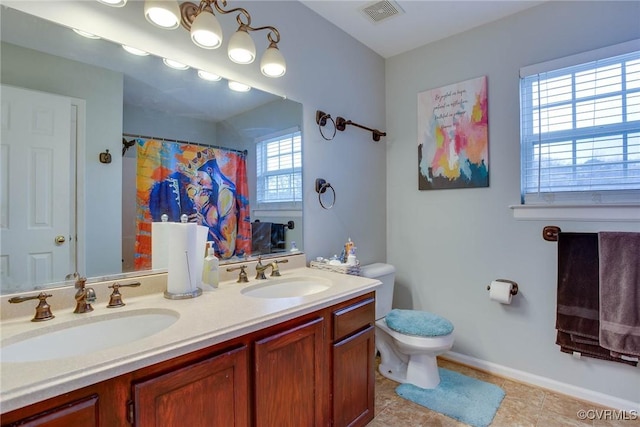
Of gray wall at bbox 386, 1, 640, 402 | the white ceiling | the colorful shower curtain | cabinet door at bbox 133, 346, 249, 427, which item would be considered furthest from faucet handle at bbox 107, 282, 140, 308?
gray wall at bbox 386, 1, 640, 402

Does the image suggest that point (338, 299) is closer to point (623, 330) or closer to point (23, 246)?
point (23, 246)

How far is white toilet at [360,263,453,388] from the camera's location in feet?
6.28

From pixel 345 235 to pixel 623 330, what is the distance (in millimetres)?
1690

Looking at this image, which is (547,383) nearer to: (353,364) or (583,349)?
(583,349)

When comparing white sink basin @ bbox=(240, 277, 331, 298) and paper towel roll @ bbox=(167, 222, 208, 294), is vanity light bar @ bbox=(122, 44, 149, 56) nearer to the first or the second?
paper towel roll @ bbox=(167, 222, 208, 294)

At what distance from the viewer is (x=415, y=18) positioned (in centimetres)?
217

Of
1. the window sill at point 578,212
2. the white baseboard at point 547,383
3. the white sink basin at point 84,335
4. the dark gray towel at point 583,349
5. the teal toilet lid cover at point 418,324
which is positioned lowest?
the white baseboard at point 547,383

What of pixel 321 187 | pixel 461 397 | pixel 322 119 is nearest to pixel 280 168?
pixel 321 187

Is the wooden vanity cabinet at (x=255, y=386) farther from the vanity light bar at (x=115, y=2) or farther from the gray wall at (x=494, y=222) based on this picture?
the vanity light bar at (x=115, y=2)

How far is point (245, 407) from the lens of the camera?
105 centimetres

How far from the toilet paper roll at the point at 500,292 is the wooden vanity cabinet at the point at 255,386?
3.46 feet

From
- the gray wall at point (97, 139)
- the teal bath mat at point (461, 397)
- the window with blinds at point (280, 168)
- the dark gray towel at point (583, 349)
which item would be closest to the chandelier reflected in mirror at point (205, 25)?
the gray wall at point (97, 139)

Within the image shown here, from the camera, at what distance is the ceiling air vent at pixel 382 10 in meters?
2.00

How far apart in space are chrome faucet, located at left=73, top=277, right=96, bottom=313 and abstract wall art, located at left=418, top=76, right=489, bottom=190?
2.28 metres
